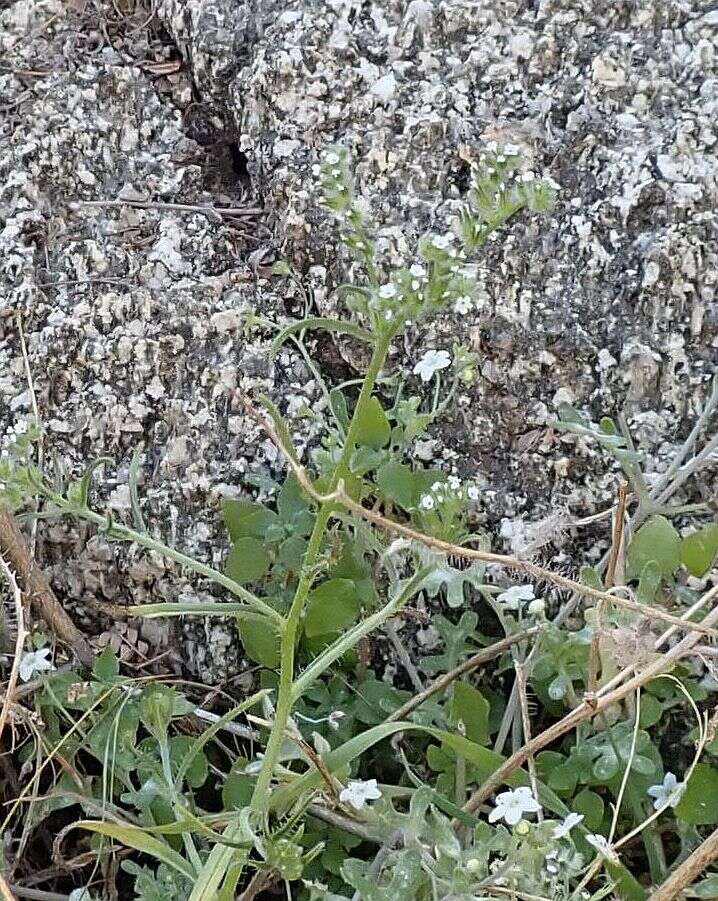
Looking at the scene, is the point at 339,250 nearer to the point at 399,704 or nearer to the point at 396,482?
Result: the point at 396,482

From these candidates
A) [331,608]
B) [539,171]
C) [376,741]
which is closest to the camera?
[376,741]

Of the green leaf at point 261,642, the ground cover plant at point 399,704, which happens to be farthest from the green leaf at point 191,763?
the green leaf at point 261,642

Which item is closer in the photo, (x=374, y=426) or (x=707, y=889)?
(x=707, y=889)

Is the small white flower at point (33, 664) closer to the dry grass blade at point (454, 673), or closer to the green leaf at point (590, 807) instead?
the dry grass blade at point (454, 673)

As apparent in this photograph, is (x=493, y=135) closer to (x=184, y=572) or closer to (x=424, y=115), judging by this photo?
(x=424, y=115)

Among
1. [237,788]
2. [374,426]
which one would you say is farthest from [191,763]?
[374,426]
